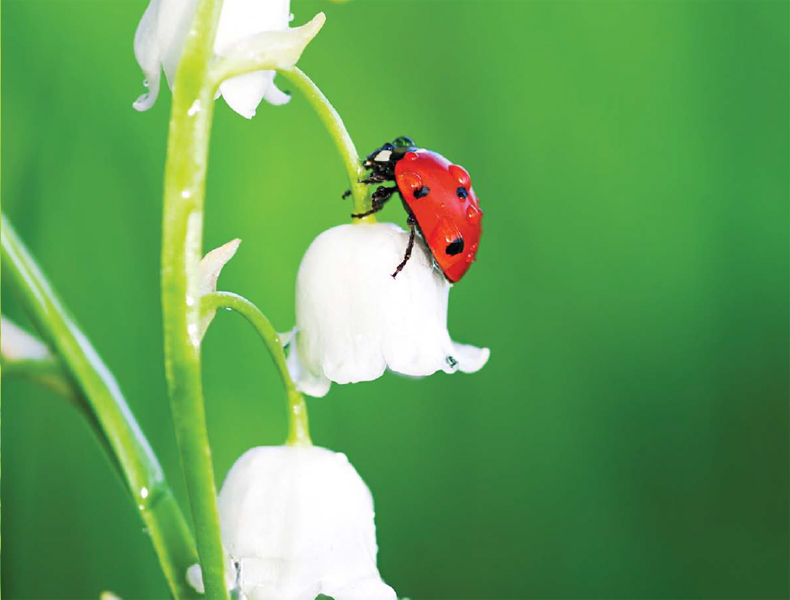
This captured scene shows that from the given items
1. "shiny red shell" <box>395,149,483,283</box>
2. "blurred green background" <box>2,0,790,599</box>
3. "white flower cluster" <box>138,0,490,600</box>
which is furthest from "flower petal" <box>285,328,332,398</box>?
"blurred green background" <box>2,0,790,599</box>

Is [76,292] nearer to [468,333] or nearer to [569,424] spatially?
[468,333]

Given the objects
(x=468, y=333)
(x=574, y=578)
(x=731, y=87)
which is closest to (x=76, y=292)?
(x=468, y=333)

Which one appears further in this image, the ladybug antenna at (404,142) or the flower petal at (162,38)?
the ladybug antenna at (404,142)

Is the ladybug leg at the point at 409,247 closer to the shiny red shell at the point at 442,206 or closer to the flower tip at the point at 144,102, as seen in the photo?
the shiny red shell at the point at 442,206

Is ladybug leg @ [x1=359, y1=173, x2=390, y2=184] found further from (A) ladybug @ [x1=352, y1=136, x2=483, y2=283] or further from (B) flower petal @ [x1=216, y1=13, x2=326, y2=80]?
(B) flower petal @ [x1=216, y1=13, x2=326, y2=80]

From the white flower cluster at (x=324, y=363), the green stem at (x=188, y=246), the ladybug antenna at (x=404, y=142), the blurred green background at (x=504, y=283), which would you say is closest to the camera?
the green stem at (x=188, y=246)

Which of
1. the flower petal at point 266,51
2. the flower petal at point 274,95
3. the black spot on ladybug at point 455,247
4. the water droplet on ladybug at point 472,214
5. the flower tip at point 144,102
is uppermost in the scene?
the flower petal at point 274,95

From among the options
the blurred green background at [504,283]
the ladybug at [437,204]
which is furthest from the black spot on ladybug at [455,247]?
the blurred green background at [504,283]

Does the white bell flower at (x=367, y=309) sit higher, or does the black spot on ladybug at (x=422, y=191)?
the black spot on ladybug at (x=422, y=191)

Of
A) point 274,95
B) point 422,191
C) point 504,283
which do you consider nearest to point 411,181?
point 422,191
